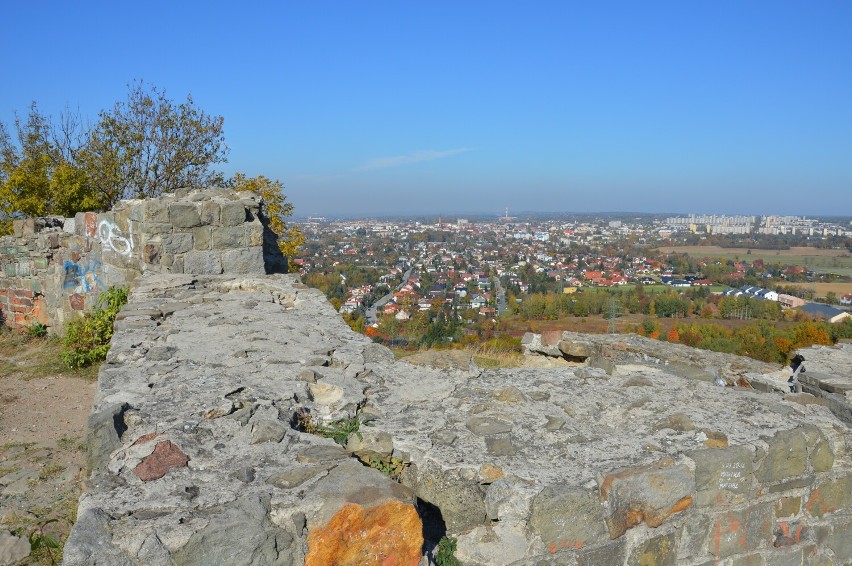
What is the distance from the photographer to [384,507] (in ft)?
5.90

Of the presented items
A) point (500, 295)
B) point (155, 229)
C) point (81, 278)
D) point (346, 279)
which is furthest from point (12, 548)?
point (500, 295)

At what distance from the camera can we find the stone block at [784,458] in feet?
7.94

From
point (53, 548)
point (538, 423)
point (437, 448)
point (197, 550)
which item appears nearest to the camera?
point (197, 550)

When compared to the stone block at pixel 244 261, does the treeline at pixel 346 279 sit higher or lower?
lower

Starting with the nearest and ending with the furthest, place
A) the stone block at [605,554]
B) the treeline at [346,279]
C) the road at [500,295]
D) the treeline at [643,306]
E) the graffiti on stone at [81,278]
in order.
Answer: the stone block at [605,554] → the graffiti on stone at [81,278] → the treeline at [346,279] → the treeline at [643,306] → the road at [500,295]

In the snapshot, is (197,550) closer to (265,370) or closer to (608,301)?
(265,370)

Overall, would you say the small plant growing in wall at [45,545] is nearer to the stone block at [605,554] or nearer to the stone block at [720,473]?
the stone block at [605,554]

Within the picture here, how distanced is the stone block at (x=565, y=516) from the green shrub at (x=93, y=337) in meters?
5.67

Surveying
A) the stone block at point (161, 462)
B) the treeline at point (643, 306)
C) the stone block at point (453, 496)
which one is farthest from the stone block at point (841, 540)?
the treeline at point (643, 306)

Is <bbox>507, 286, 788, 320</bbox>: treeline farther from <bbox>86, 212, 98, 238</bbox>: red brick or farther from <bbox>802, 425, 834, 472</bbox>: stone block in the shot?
<bbox>802, 425, 834, 472</bbox>: stone block

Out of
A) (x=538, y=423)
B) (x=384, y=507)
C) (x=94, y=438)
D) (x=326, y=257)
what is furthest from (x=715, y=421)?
(x=326, y=257)

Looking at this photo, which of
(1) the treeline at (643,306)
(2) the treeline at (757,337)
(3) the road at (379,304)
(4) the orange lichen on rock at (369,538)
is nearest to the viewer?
(4) the orange lichen on rock at (369,538)

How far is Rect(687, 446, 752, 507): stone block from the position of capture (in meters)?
2.29

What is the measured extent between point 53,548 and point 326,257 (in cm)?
2548
